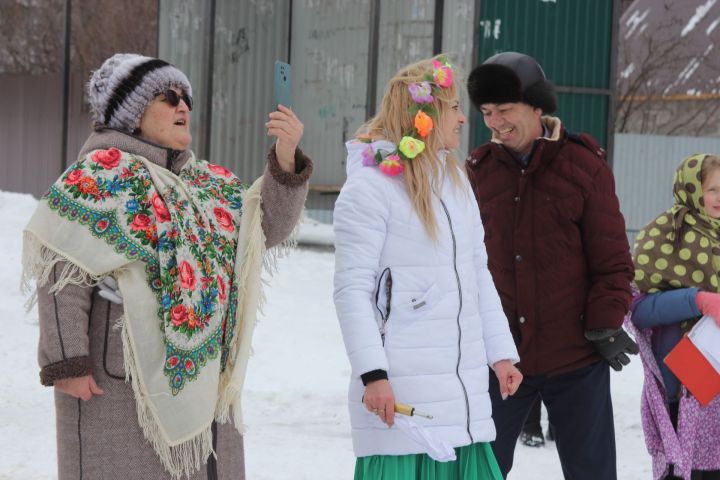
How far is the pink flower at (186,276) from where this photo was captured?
292cm

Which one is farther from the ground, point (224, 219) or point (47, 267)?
point (224, 219)

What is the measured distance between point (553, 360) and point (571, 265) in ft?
1.12

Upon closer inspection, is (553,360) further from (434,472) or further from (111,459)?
(111,459)

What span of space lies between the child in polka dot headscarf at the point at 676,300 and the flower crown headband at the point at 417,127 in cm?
140

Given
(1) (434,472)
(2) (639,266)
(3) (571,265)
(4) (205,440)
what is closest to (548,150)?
(3) (571,265)

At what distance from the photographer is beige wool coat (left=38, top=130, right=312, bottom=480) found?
287cm

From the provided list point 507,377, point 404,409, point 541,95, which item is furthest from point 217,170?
point 541,95

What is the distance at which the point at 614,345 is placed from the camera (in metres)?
3.68

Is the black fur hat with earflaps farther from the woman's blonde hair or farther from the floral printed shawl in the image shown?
the floral printed shawl

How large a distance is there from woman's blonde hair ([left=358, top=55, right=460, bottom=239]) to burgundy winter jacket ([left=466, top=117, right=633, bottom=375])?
2.02 feet

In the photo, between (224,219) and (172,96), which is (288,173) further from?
(172,96)

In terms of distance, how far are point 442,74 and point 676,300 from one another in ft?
4.76

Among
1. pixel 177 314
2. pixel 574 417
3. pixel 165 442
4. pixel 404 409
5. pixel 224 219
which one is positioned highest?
pixel 224 219

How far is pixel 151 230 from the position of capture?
2.96 meters
